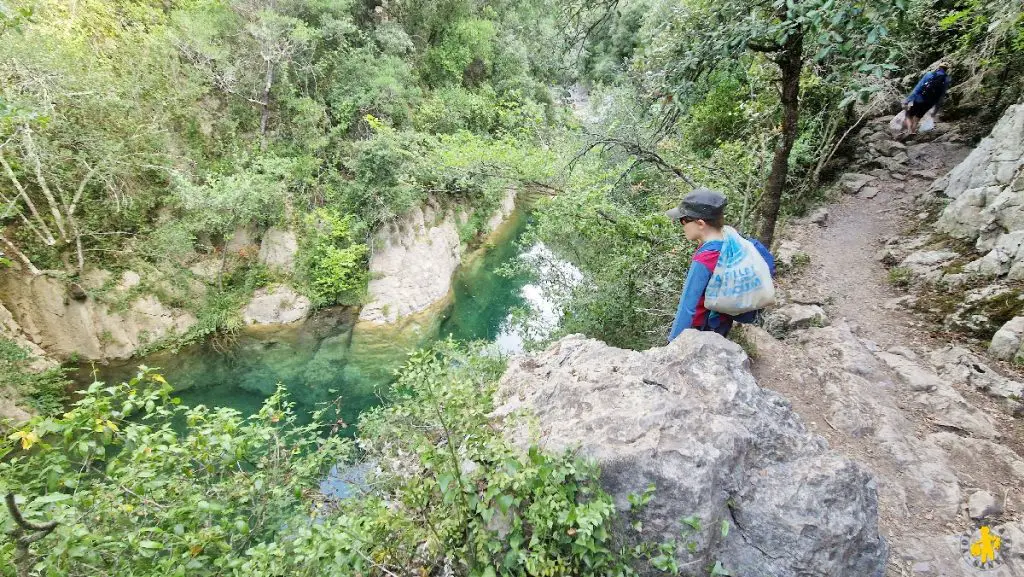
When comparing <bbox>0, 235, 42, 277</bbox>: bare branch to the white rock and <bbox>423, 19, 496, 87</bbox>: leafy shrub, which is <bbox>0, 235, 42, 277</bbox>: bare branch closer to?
<bbox>423, 19, 496, 87</bbox>: leafy shrub

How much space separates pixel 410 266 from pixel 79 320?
26.1 ft

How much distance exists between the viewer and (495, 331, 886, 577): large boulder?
2.34 meters

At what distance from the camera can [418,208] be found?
14.6 meters

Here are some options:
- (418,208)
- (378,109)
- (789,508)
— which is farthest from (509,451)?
(378,109)

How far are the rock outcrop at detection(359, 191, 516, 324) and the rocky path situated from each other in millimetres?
10277

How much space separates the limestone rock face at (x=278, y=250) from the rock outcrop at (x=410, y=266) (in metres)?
2.33

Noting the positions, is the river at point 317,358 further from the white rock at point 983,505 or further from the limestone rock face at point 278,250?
the white rock at point 983,505

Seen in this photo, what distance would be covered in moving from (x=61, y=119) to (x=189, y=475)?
10083 mm

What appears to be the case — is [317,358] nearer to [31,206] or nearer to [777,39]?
[31,206]

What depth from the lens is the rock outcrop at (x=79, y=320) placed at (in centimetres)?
887

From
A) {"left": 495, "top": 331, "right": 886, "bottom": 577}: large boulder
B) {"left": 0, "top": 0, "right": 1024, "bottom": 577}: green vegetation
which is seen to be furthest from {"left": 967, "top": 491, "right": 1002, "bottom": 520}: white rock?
{"left": 0, "top": 0, "right": 1024, "bottom": 577}: green vegetation

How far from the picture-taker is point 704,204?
2875 millimetres

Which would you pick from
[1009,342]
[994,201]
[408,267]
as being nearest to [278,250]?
[408,267]

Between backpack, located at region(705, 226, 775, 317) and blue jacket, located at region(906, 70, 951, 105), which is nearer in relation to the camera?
backpack, located at region(705, 226, 775, 317)
